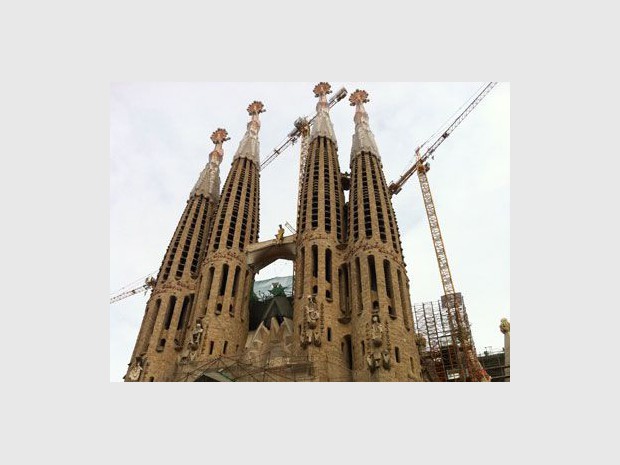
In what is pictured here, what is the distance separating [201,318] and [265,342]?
586 centimetres

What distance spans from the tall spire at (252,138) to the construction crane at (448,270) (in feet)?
74.0

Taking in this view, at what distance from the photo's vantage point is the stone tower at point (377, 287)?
127 feet

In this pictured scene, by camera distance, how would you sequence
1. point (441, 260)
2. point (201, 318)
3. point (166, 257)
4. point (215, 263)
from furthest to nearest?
point (441, 260)
point (166, 257)
point (215, 263)
point (201, 318)

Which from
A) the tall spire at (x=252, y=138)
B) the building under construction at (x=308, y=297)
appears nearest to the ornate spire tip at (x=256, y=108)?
the tall spire at (x=252, y=138)

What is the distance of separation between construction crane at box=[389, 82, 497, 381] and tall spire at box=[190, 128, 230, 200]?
26.3 meters

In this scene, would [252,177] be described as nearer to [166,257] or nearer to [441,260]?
[166,257]

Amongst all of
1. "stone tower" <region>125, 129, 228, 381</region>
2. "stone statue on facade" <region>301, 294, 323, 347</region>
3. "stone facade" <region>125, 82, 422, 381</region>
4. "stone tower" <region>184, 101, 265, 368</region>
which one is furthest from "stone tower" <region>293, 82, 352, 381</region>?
"stone tower" <region>125, 129, 228, 381</region>

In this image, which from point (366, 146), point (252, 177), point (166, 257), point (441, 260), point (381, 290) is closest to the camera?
point (381, 290)

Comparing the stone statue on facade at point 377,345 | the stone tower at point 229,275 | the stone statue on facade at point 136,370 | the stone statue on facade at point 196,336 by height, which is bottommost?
the stone statue on facade at point 377,345

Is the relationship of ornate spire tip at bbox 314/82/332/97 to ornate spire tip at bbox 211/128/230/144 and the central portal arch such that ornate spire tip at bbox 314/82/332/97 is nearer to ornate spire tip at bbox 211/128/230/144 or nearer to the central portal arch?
ornate spire tip at bbox 211/128/230/144

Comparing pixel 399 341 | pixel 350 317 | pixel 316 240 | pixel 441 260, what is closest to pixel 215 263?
pixel 316 240

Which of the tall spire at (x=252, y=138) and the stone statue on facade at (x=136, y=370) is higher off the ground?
the tall spire at (x=252, y=138)

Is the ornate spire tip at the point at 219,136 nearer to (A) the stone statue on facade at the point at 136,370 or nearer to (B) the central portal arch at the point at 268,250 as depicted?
(B) the central portal arch at the point at 268,250

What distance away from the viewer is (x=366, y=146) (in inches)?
2437
